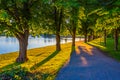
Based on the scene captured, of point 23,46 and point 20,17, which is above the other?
point 20,17

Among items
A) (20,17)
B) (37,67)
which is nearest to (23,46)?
(20,17)

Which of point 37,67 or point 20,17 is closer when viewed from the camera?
point 37,67

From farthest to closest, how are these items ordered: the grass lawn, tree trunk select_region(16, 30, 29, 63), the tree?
tree trunk select_region(16, 30, 29, 63) → the tree → the grass lawn

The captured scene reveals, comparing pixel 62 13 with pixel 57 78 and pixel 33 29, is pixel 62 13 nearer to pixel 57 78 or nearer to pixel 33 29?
pixel 33 29

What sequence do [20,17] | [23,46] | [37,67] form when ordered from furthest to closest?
[23,46]
[20,17]
[37,67]

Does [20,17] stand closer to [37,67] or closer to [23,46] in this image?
[23,46]

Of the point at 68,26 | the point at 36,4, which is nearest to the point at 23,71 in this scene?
the point at 36,4

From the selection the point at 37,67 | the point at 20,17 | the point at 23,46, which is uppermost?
the point at 20,17

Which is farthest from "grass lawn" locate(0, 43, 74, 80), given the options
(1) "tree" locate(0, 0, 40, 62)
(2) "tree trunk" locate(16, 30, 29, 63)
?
(1) "tree" locate(0, 0, 40, 62)

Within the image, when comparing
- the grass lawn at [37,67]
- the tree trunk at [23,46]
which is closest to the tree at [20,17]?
the tree trunk at [23,46]

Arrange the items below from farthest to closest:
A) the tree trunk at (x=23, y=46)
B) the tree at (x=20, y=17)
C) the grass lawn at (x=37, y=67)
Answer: the tree trunk at (x=23, y=46), the tree at (x=20, y=17), the grass lawn at (x=37, y=67)

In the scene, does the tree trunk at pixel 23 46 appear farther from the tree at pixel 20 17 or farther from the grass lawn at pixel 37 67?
the grass lawn at pixel 37 67

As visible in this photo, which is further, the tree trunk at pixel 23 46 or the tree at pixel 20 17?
the tree trunk at pixel 23 46

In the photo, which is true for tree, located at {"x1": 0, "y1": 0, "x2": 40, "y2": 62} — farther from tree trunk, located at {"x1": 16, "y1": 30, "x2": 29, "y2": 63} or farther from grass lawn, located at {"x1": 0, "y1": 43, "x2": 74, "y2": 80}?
grass lawn, located at {"x1": 0, "y1": 43, "x2": 74, "y2": 80}
